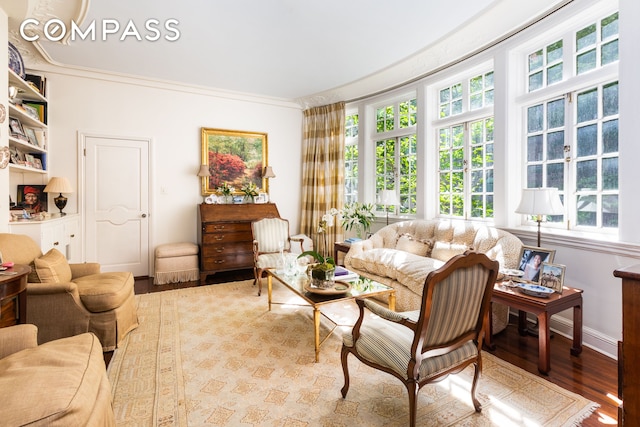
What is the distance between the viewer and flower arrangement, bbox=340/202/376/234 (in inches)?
194

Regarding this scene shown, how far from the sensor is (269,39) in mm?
3662

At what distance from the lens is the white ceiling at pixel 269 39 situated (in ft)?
9.84

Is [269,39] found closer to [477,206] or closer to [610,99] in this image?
[477,206]

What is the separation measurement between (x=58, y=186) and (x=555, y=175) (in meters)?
5.86

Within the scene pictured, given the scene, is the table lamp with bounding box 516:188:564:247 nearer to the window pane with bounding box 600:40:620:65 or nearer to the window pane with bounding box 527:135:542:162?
the window pane with bounding box 527:135:542:162

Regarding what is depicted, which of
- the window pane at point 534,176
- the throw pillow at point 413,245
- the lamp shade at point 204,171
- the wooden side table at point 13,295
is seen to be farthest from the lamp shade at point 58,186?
the window pane at point 534,176

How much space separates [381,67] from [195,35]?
94.5 inches

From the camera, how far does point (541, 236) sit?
123 inches

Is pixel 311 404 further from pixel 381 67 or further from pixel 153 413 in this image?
pixel 381 67

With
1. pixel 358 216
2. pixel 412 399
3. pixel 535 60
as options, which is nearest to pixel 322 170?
pixel 358 216

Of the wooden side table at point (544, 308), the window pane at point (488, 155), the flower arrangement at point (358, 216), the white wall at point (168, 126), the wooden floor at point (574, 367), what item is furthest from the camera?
the flower arrangement at point (358, 216)

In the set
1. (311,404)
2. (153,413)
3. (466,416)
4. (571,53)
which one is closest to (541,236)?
(571,53)

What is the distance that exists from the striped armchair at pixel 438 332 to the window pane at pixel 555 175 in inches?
83.8

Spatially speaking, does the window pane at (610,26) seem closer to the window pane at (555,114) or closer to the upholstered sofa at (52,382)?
the window pane at (555,114)
